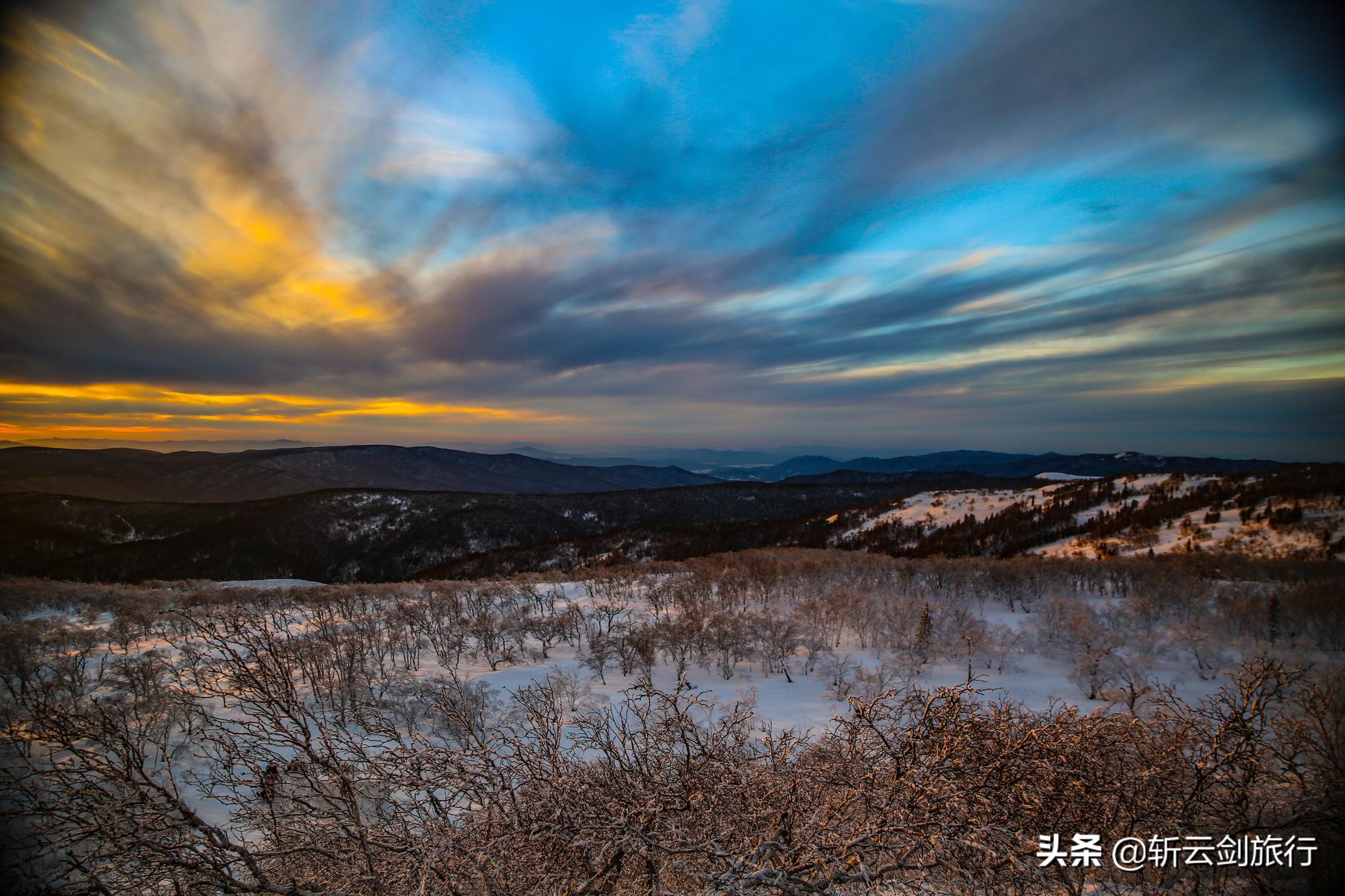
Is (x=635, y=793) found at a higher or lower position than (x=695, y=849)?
lower

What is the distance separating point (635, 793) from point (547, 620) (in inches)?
1123

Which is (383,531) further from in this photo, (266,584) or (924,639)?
(924,639)

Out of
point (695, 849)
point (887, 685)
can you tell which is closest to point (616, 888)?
point (695, 849)

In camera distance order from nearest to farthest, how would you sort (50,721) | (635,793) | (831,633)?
1. (50,721)
2. (635,793)
3. (831,633)

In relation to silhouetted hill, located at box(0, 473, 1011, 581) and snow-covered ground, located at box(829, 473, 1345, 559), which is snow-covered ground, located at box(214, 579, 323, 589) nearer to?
silhouetted hill, located at box(0, 473, 1011, 581)

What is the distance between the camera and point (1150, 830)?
24.6 ft

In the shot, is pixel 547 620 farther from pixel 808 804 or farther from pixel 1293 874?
pixel 1293 874

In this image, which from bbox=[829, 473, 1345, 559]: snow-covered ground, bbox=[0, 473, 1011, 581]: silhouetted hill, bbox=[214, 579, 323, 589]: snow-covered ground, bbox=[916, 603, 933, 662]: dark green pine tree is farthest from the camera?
bbox=[0, 473, 1011, 581]: silhouetted hill

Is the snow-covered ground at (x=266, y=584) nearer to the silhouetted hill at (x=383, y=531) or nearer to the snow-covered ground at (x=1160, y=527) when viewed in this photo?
the silhouetted hill at (x=383, y=531)

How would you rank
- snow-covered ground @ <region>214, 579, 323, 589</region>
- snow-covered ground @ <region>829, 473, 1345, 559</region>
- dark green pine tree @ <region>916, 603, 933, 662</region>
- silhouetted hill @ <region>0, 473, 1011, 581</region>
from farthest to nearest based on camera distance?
silhouetted hill @ <region>0, 473, 1011, 581</region> < snow-covered ground @ <region>214, 579, 323, 589</region> < snow-covered ground @ <region>829, 473, 1345, 559</region> < dark green pine tree @ <region>916, 603, 933, 662</region>

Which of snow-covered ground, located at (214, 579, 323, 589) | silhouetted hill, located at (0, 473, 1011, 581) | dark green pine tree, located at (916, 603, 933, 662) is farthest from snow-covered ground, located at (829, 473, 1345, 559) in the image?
snow-covered ground, located at (214, 579, 323, 589)

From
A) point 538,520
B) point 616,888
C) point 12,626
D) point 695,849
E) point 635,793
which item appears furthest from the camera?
point 538,520

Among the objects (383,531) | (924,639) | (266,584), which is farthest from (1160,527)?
(383,531)

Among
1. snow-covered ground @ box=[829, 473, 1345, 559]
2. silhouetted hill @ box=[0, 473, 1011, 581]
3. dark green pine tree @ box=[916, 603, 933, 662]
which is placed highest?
snow-covered ground @ box=[829, 473, 1345, 559]
